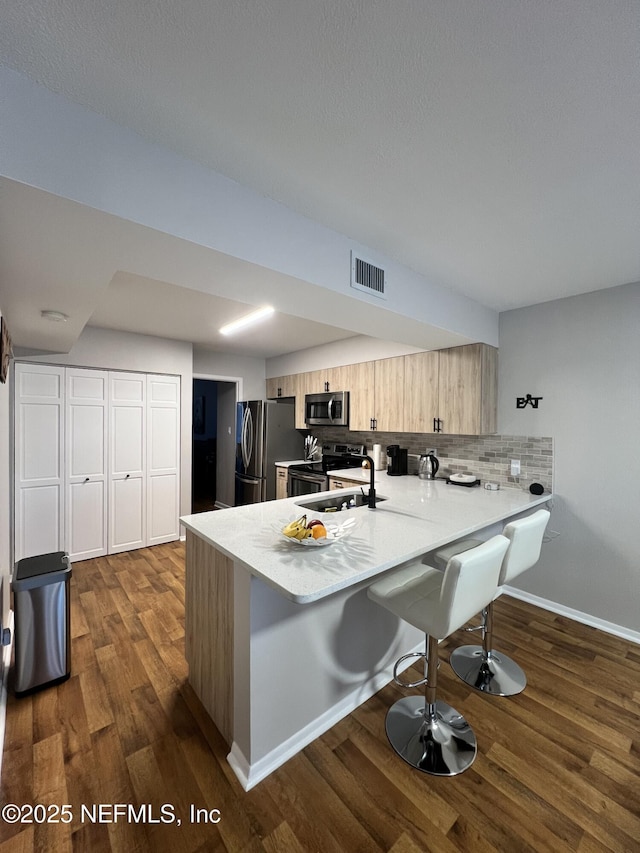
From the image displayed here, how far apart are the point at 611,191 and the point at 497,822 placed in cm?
254

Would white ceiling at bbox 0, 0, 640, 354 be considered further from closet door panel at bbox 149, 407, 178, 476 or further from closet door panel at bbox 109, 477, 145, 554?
closet door panel at bbox 109, 477, 145, 554

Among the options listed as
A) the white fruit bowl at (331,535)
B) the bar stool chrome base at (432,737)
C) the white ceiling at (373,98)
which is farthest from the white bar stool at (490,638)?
the white ceiling at (373,98)

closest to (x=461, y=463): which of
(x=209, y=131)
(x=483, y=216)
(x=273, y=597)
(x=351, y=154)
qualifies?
(x=483, y=216)

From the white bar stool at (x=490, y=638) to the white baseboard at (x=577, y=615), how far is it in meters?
0.92

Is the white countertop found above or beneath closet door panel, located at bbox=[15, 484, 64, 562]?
above

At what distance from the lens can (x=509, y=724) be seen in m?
1.78

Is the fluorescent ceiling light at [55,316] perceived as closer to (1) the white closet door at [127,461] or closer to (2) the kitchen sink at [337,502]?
(1) the white closet door at [127,461]

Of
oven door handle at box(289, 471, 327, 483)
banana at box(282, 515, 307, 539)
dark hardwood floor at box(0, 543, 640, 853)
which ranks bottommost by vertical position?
dark hardwood floor at box(0, 543, 640, 853)

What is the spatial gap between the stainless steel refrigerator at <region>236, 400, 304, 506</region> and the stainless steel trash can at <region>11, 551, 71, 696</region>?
2880 mm

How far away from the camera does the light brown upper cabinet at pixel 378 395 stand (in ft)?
12.1

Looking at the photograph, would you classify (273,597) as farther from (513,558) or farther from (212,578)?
(513,558)

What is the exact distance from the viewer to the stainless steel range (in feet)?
13.6

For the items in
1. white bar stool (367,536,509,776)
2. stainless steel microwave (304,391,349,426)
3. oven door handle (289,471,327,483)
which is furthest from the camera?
stainless steel microwave (304,391,349,426)

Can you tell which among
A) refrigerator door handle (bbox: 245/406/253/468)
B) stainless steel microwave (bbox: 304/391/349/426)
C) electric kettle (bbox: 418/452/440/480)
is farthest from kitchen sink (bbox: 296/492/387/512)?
refrigerator door handle (bbox: 245/406/253/468)
